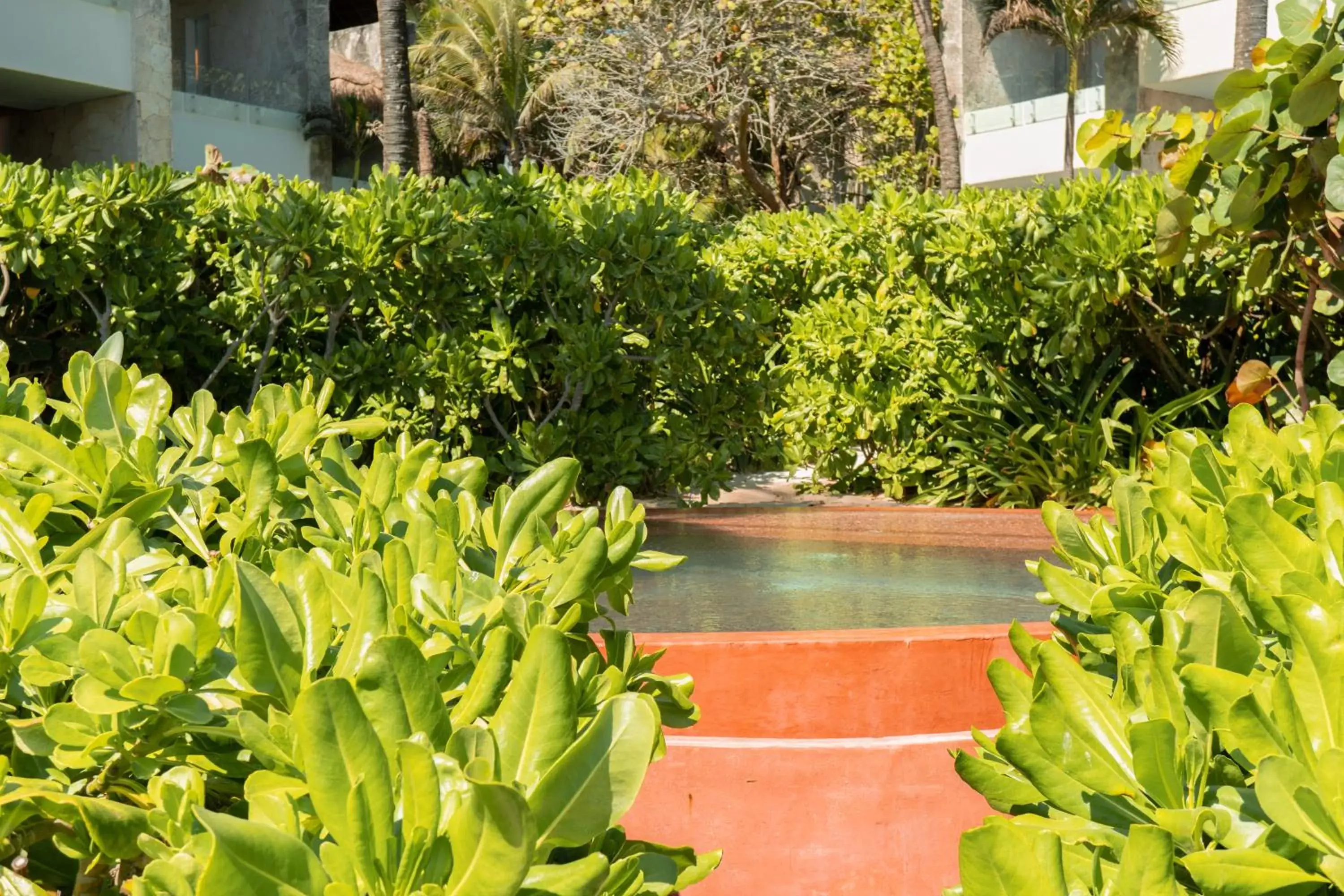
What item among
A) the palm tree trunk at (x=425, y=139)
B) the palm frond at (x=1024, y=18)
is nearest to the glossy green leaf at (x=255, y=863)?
the palm frond at (x=1024, y=18)

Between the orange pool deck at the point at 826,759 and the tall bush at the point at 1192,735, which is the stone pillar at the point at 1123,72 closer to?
the orange pool deck at the point at 826,759

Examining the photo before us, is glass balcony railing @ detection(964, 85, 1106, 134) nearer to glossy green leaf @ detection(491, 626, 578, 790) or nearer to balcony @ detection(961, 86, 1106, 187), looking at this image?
balcony @ detection(961, 86, 1106, 187)

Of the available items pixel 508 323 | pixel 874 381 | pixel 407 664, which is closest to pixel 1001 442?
pixel 874 381

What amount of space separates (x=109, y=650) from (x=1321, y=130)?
10.2 ft

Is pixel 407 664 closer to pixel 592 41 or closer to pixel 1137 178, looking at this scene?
pixel 1137 178

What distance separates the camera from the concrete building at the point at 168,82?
17062 mm

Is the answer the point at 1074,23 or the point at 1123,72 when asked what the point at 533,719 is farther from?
the point at 1123,72

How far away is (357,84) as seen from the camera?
2909cm

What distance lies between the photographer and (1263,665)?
1228 mm

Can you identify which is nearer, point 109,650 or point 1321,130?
point 109,650

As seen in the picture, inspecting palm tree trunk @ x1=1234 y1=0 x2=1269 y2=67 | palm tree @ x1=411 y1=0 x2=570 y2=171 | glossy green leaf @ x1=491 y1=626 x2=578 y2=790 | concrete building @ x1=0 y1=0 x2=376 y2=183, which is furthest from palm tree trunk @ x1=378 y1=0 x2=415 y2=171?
palm tree @ x1=411 y1=0 x2=570 y2=171

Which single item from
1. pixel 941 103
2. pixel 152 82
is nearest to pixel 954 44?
pixel 941 103

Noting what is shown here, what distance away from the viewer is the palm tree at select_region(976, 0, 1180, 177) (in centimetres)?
2209

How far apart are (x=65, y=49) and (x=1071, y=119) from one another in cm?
1564
